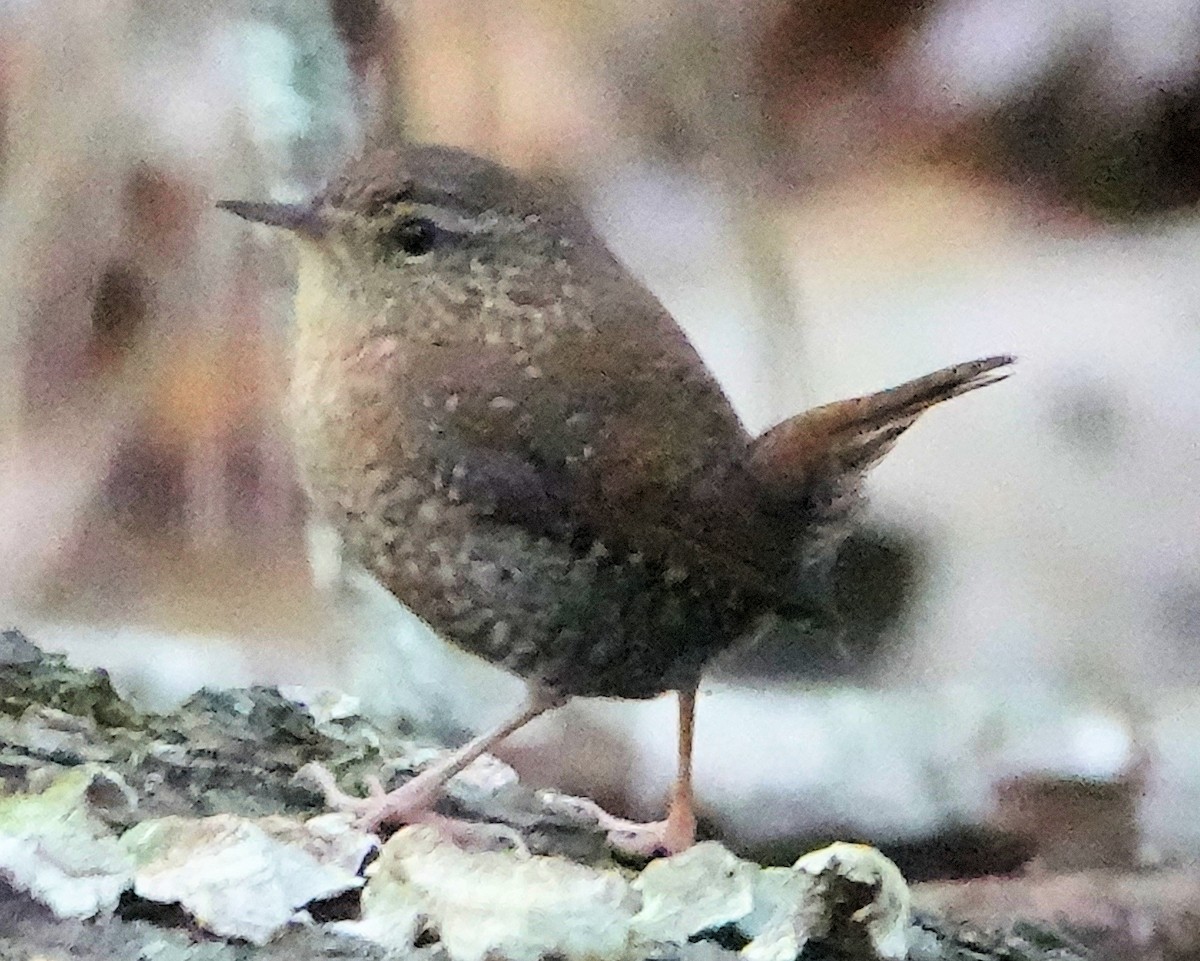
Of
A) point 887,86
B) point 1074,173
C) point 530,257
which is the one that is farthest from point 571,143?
point 1074,173

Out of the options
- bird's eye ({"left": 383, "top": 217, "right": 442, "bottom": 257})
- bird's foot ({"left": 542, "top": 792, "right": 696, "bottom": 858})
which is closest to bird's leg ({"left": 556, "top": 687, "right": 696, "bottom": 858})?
bird's foot ({"left": 542, "top": 792, "right": 696, "bottom": 858})

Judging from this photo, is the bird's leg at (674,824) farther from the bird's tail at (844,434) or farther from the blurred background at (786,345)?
the bird's tail at (844,434)

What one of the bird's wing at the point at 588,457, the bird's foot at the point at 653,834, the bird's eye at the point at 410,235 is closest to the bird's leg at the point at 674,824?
the bird's foot at the point at 653,834

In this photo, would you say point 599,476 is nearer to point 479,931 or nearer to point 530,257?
point 530,257

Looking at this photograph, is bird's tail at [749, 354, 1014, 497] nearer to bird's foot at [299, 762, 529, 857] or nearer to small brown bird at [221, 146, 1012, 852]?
small brown bird at [221, 146, 1012, 852]

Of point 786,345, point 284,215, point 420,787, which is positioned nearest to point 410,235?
point 284,215

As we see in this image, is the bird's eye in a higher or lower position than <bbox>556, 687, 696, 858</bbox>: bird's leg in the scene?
higher
